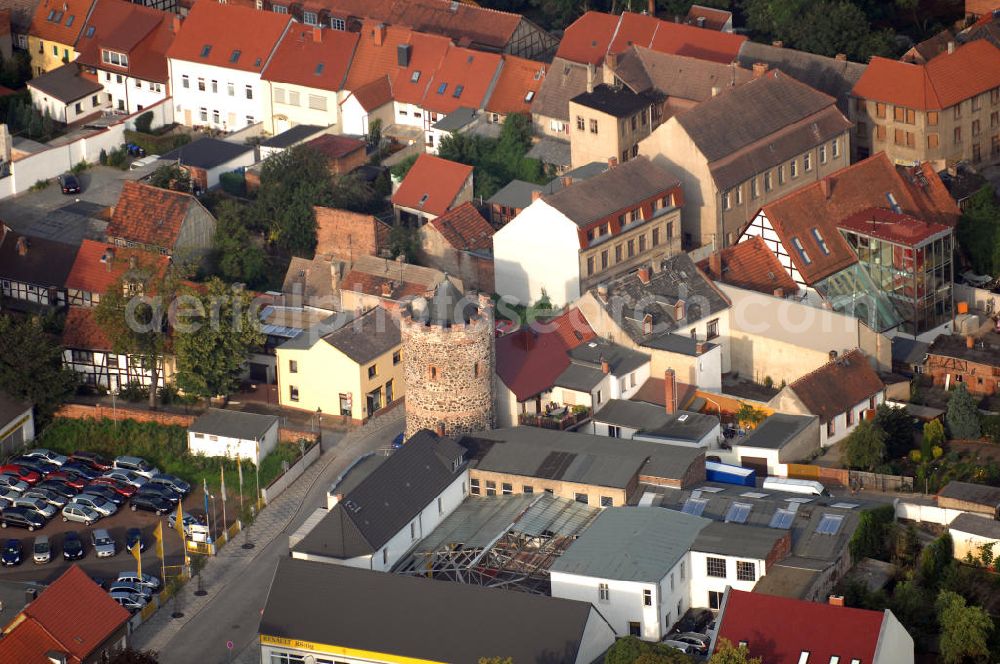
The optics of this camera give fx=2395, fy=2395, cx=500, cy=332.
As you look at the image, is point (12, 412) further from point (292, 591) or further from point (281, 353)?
point (292, 591)

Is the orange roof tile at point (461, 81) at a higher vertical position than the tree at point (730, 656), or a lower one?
higher

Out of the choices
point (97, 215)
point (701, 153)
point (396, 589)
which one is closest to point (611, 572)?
point (396, 589)

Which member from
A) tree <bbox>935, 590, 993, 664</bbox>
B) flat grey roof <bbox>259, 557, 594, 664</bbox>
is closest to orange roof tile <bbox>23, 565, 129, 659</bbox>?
flat grey roof <bbox>259, 557, 594, 664</bbox>

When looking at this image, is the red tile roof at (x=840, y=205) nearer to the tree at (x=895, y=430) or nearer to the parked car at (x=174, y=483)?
the tree at (x=895, y=430)

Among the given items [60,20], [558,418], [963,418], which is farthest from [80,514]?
[60,20]

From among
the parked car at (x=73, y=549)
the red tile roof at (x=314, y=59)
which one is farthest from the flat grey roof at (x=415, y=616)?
the red tile roof at (x=314, y=59)

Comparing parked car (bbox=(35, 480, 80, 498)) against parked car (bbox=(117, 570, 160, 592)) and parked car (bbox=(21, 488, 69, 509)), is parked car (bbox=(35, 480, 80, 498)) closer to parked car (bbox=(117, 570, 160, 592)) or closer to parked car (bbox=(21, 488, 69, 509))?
parked car (bbox=(21, 488, 69, 509))
